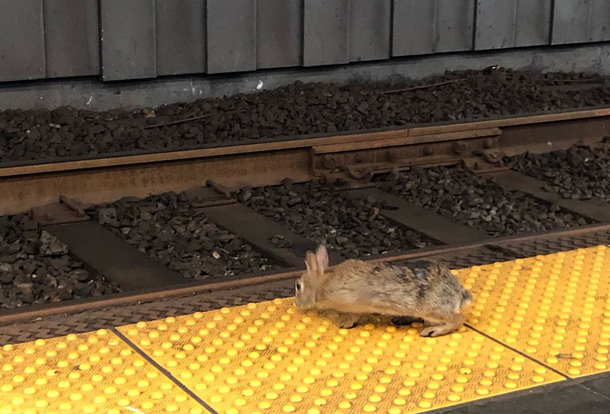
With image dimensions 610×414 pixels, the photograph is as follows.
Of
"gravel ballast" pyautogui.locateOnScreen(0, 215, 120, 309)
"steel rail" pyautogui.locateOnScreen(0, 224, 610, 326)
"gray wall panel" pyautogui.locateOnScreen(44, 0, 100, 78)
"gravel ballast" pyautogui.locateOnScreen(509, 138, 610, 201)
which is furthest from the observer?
A: "gray wall panel" pyautogui.locateOnScreen(44, 0, 100, 78)

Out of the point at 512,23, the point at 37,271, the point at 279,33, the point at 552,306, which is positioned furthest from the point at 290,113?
the point at 552,306

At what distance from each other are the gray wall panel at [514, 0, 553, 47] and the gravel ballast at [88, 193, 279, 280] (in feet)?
19.4

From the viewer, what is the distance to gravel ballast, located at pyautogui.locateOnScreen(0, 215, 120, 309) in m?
5.32

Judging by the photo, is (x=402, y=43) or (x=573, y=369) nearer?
(x=573, y=369)

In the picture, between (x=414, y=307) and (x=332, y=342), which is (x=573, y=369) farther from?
(x=332, y=342)

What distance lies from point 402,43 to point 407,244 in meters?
4.77

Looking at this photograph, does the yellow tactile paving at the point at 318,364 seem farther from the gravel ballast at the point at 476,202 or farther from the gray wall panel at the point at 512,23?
the gray wall panel at the point at 512,23

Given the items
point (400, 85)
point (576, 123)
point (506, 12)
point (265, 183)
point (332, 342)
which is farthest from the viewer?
point (506, 12)

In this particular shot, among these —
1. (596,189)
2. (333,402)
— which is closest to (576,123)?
(596,189)

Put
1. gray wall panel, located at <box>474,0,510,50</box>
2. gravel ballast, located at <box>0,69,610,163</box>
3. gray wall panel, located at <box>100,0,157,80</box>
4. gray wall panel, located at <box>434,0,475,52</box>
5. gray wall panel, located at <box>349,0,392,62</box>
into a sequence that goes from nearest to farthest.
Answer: gravel ballast, located at <box>0,69,610,163</box> → gray wall panel, located at <box>100,0,157,80</box> → gray wall panel, located at <box>349,0,392,62</box> → gray wall panel, located at <box>434,0,475,52</box> → gray wall panel, located at <box>474,0,510,50</box>

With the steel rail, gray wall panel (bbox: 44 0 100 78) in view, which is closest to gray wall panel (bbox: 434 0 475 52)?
gray wall panel (bbox: 44 0 100 78)

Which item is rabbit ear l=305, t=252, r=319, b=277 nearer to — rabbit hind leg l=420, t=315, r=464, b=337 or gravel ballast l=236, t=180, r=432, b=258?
rabbit hind leg l=420, t=315, r=464, b=337

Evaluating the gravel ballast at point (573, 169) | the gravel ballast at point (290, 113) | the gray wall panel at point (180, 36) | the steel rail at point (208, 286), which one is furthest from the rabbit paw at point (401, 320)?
the gray wall panel at point (180, 36)

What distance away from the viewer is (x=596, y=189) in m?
7.58
